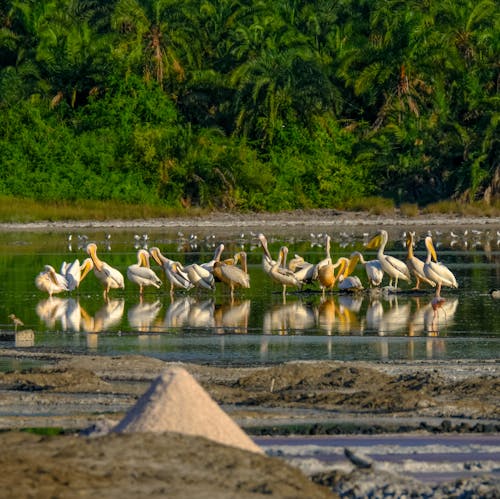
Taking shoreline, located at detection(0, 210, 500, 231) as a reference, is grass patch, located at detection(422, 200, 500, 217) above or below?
above

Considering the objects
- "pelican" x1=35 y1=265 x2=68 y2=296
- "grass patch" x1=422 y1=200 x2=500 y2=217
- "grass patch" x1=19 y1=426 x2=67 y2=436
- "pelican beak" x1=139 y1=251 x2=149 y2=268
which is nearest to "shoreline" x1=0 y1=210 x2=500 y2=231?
"grass patch" x1=422 y1=200 x2=500 y2=217

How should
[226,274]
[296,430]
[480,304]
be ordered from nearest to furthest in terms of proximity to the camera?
1. [296,430]
2. [480,304]
3. [226,274]

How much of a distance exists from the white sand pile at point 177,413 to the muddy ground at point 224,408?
219mm

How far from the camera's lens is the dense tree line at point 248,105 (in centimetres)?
4819

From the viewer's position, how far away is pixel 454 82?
165 feet

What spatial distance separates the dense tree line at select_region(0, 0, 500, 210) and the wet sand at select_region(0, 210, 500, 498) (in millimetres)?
34508

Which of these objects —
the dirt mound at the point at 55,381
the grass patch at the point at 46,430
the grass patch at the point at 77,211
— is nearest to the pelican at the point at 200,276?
the dirt mound at the point at 55,381

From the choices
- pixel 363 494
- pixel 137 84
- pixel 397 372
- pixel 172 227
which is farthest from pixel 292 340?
pixel 137 84

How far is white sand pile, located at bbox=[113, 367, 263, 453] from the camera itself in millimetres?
6738

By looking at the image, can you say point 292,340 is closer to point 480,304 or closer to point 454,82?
point 480,304

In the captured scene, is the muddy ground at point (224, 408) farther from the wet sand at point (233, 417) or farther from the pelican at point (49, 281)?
the pelican at point (49, 281)

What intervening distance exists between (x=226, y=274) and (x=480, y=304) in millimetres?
3972

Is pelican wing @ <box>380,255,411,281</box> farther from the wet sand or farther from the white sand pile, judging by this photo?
the white sand pile

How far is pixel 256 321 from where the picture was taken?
17.2 metres
